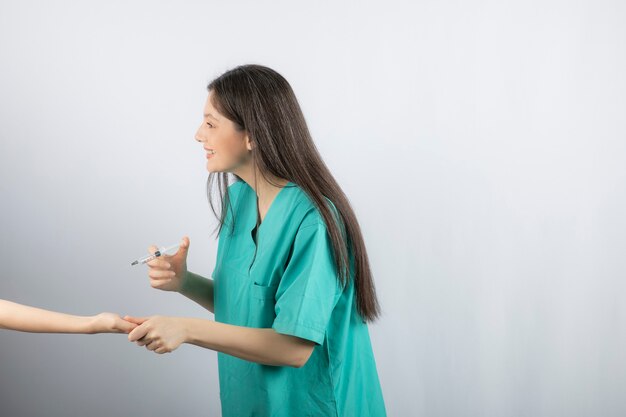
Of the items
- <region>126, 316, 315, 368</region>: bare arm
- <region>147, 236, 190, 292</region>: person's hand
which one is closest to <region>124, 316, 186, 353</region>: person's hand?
<region>126, 316, 315, 368</region>: bare arm

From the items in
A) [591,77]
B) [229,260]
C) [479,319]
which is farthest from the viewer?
[479,319]

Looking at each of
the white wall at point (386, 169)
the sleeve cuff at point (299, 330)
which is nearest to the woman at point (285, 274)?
the sleeve cuff at point (299, 330)

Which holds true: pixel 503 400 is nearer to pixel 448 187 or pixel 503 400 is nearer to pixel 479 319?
pixel 479 319

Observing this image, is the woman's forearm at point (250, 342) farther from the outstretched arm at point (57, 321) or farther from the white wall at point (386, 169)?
the white wall at point (386, 169)

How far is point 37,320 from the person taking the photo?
1.17 m

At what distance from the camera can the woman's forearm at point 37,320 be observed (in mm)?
1156

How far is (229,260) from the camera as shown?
54.3 inches

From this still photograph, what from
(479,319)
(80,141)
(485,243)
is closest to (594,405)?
(479,319)

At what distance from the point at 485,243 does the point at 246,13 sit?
835 mm

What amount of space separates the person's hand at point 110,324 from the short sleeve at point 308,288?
0.75 feet

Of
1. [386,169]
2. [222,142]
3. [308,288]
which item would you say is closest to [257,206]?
[222,142]

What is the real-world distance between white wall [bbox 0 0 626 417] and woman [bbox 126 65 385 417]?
1.77ft

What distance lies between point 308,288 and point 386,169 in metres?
0.73

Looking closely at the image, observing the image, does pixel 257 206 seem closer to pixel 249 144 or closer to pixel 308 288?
pixel 249 144
